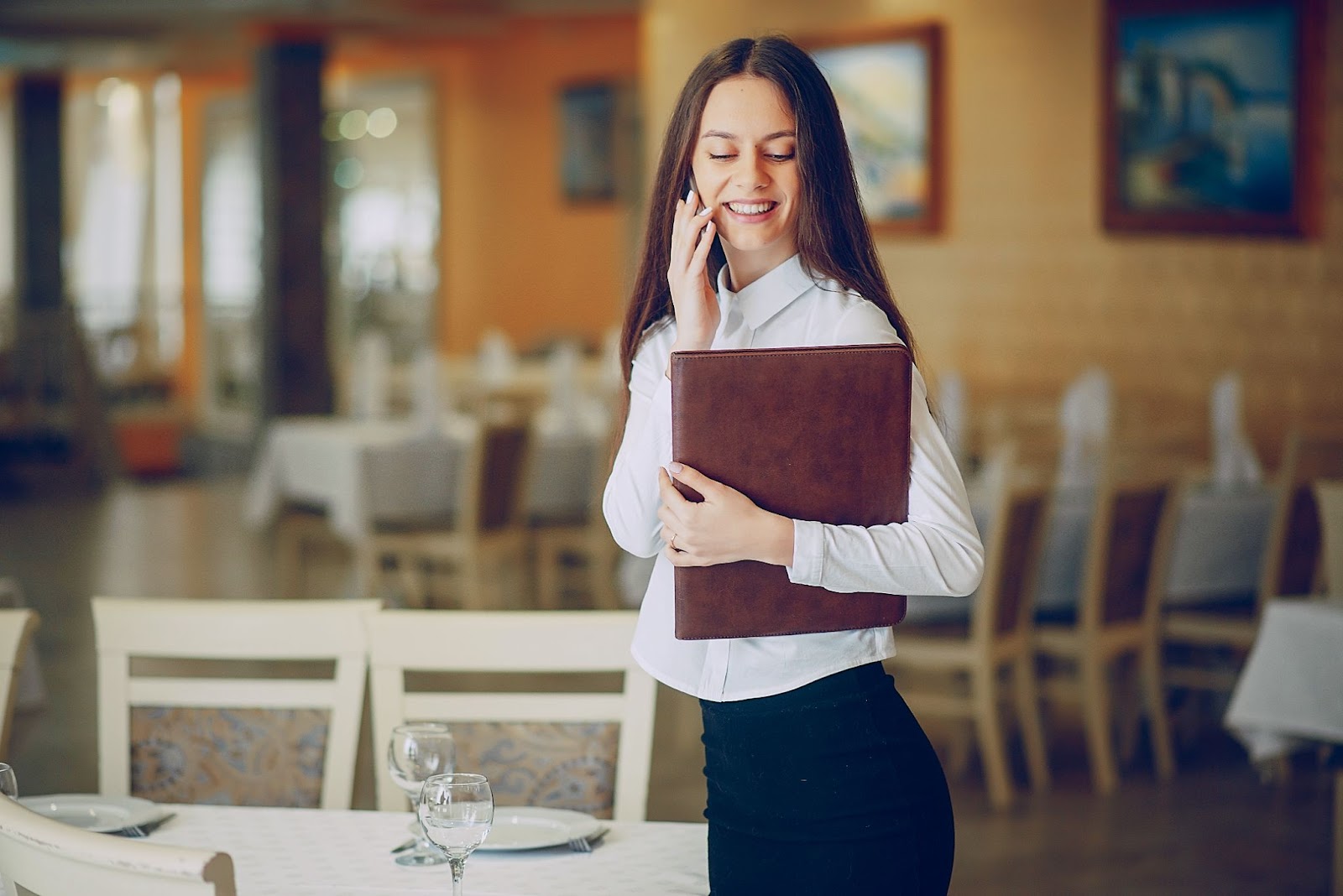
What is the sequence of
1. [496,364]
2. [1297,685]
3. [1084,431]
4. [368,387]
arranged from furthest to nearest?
[496,364]
[368,387]
[1084,431]
[1297,685]

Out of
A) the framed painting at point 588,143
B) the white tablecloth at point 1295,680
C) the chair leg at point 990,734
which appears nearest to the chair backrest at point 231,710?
the white tablecloth at point 1295,680

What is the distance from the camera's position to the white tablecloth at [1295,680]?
11.3 ft

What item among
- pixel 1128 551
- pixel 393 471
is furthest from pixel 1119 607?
pixel 393 471

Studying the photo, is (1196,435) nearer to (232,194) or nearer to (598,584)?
(598,584)

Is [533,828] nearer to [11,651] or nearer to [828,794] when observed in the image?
[828,794]

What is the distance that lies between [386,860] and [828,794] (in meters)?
0.59

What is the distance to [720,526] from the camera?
4.92ft

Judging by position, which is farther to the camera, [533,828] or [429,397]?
[429,397]

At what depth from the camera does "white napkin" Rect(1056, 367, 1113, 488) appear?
5852mm

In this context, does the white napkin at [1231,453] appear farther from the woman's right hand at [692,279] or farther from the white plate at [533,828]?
the woman's right hand at [692,279]

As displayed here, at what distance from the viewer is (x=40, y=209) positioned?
14.8m

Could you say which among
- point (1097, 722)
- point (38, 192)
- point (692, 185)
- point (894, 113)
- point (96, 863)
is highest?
point (38, 192)

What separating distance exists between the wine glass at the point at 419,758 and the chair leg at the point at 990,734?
297cm

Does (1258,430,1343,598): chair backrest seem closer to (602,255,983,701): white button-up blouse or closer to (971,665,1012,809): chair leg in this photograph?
(971,665,1012,809): chair leg
